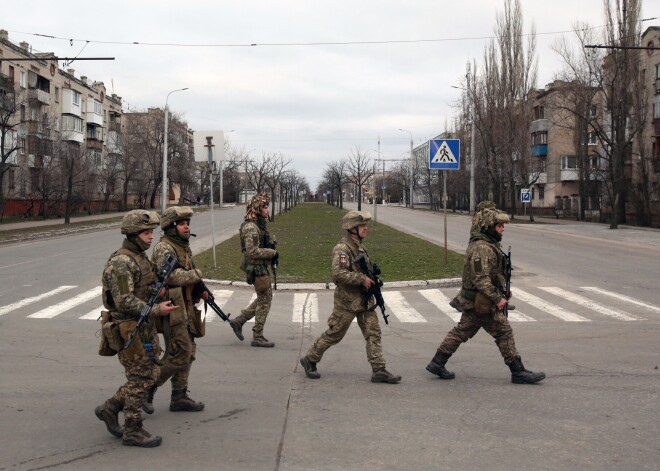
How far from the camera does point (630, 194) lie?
1750 inches

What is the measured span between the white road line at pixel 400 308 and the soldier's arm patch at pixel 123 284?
6.21 metres

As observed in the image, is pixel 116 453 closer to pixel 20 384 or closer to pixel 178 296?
pixel 178 296

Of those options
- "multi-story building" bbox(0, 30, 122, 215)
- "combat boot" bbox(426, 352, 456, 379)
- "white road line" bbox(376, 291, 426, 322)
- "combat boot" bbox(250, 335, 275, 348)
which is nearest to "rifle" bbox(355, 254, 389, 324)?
"combat boot" bbox(426, 352, 456, 379)

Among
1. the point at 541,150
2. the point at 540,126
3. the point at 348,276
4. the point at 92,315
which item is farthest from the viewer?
the point at 541,150

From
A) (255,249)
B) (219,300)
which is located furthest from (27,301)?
(255,249)

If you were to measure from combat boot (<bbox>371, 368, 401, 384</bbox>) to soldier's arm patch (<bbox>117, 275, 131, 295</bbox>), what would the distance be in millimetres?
2789

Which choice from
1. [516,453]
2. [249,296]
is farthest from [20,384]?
[249,296]

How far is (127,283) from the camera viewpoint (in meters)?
4.67

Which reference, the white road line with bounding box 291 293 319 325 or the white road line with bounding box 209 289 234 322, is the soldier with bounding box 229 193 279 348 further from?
the white road line with bounding box 209 289 234 322

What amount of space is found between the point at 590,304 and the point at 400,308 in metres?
3.51

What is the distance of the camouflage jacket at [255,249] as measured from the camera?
25.9 ft

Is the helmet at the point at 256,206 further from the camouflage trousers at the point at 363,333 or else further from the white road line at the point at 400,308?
the white road line at the point at 400,308

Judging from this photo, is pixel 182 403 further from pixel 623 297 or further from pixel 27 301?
pixel 623 297

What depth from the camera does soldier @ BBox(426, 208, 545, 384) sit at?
635 cm
